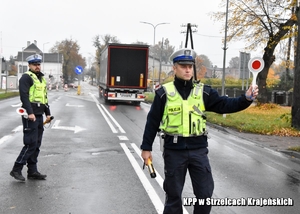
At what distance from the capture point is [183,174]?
404cm

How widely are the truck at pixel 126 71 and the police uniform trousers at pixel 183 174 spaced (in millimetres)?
21427

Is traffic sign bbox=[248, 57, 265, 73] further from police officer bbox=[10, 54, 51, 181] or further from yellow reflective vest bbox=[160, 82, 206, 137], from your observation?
police officer bbox=[10, 54, 51, 181]

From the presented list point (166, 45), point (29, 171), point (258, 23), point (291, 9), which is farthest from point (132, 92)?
point (166, 45)

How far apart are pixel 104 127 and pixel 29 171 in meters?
7.67

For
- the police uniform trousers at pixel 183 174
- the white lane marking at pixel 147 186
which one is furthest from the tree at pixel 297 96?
the police uniform trousers at pixel 183 174

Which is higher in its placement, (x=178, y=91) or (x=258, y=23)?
(x=258, y=23)

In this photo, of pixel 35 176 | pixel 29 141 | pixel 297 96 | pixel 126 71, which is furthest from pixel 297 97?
pixel 126 71

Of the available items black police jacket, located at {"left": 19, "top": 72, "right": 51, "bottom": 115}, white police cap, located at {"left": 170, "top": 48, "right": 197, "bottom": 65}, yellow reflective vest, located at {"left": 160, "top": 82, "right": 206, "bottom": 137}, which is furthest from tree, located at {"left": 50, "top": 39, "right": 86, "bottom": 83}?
yellow reflective vest, located at {"left": 160, "top": 82, "right": 206, "bottom": 137}

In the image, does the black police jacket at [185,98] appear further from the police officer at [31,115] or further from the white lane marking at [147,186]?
the police officer at [31,115]

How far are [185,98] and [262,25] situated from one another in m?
23.4

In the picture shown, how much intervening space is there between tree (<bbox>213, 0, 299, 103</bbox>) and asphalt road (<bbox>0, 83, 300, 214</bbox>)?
1440cm

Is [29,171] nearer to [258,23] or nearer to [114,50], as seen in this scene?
[114,50]

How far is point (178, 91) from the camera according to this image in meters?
4.05

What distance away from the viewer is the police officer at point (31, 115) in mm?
6344
